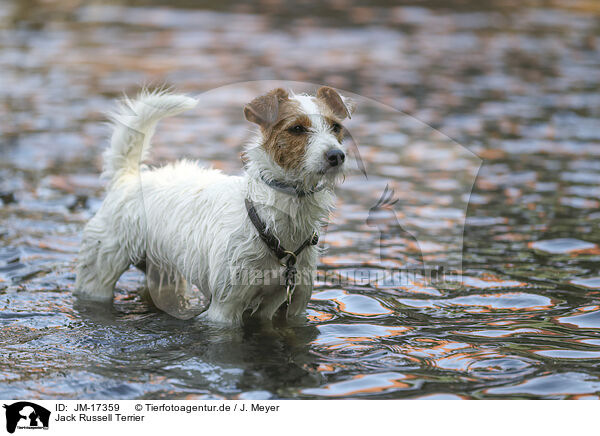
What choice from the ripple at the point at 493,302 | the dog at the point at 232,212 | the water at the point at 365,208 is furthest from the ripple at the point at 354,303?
the dog at the point at 232,212

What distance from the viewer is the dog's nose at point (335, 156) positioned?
496cm

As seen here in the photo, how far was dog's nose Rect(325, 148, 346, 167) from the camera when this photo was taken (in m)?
4.96

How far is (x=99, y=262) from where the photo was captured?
21.4 ft

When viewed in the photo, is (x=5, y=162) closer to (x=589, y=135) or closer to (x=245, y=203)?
(x=245, y=203)

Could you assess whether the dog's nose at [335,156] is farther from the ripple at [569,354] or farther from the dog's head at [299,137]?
the ripple at [569,354]

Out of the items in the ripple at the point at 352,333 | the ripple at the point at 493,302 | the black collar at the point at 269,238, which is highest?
the black collar at the point at 269,238

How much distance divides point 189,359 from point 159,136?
7578mm

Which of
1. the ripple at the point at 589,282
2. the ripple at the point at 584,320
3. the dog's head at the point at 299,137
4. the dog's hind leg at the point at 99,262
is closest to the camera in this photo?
the dog's head at the point at 299,137

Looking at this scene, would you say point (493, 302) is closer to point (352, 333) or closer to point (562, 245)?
point (352, 333)

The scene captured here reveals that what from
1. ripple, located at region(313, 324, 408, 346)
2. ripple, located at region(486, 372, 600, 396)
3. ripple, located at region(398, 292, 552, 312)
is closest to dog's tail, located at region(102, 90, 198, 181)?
ripple, located at region(313, 324, 408, 346)
